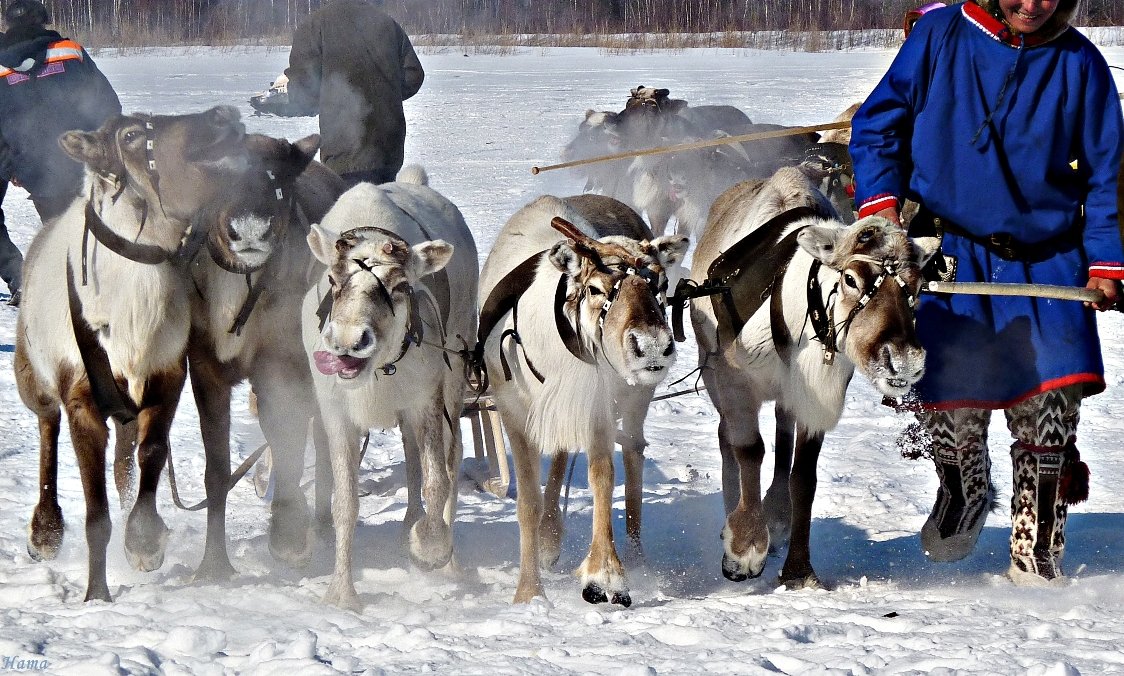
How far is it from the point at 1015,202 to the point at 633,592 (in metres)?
1.92

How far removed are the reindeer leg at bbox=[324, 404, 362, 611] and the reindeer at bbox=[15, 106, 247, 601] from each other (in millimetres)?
624

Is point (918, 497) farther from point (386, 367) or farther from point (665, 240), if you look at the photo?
point (386, 367)

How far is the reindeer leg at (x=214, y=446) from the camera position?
17.7 feet

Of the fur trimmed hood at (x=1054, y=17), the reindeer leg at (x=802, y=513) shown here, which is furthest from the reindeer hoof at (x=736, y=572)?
the fur trimmed hood at (x=1054, y=17)

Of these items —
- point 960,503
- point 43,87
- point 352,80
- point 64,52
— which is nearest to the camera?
point 960,503

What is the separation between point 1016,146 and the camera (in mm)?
4539

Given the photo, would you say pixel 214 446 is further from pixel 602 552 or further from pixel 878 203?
pixel 878 203

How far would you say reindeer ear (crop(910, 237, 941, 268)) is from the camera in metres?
4.43

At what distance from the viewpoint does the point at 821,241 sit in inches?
179

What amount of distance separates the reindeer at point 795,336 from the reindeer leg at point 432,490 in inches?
40.2

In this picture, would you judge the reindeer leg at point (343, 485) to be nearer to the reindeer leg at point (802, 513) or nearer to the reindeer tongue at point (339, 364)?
the reindeer tongue at point (339, 364)

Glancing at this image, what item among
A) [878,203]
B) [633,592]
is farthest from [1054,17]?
[633,592]

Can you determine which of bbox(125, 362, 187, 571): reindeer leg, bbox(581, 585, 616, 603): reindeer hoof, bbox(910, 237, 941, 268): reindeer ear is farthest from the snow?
bbox(910, 237, 941, 268): reindeer ear

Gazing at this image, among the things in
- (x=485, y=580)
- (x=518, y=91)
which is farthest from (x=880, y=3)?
(x=485, y=580)
